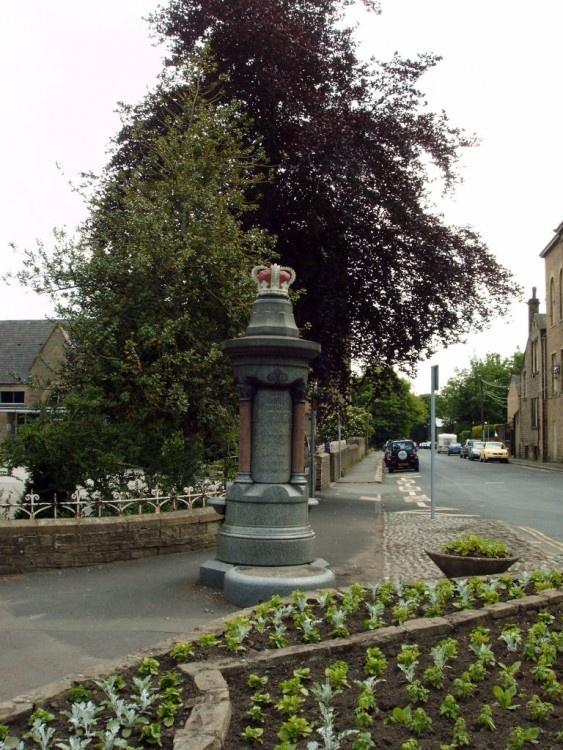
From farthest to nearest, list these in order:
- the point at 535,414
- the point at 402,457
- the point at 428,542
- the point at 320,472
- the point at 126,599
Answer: the point at 535,414 → the point at 402,457 → the point at 320,472 → the point at 428,542 → the point at 126,599

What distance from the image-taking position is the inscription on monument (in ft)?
28.0

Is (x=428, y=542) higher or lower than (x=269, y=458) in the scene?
lower

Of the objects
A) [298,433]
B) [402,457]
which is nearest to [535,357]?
[402,457]

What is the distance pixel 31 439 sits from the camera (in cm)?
1019

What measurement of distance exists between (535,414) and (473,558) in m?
52.6

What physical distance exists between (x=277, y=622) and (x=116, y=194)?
33.6 ft

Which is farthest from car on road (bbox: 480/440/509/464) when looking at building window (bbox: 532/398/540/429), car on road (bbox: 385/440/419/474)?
car on road (bbox: 385/440/419/474)

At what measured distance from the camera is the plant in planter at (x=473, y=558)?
7832 mm

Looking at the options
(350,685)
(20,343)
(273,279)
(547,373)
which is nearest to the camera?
(350,685)

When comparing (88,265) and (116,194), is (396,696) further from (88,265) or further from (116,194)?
(116,194)

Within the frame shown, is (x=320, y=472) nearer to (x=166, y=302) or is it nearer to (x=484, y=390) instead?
(x=166, y=302)

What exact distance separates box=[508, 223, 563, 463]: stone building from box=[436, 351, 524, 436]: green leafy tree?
31.7 meters

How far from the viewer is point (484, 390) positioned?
96562 millimetres

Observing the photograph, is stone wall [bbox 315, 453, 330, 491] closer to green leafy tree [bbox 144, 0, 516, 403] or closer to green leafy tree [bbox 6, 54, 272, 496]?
green leafy tree [bbox 144, 0, 516, 403]
